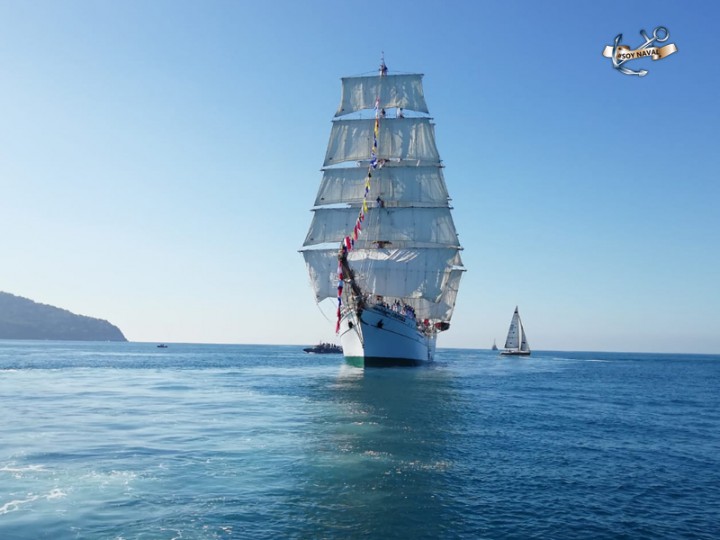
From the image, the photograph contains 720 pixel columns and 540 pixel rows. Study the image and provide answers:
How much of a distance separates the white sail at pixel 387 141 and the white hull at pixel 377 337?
29.3m

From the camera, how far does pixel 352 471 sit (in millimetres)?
17125

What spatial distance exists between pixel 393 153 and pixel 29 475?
7840 centimetres

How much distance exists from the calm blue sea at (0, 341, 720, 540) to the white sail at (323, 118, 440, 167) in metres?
59.1

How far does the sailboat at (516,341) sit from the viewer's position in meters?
153

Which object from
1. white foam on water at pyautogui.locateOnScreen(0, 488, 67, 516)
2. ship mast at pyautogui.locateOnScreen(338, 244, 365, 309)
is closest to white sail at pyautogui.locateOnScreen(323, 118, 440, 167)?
ship mast at pyautogui.locateOnScreen(338, 244, 365, 309)

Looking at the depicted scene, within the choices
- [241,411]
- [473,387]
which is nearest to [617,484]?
[241,411]

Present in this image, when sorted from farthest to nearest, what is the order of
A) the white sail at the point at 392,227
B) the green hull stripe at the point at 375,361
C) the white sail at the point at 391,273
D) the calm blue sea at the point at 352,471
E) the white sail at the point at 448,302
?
the white sail at the point at 448,302 → the white sail at the point at 392,227 → the white sail at the point at 391,273 → the green hull stripe at the point at 375,361 → the calm blue sea at the point at 352,471

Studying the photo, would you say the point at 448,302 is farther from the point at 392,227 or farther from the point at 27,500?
the point at 27,500

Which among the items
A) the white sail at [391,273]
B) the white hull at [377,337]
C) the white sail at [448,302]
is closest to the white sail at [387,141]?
the white sail at [391,273]

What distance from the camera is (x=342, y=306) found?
71.1 meters

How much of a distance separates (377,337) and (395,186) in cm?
3116

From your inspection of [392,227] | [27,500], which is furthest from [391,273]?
[27,500]

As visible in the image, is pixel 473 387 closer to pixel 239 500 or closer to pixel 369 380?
pixel 369 380

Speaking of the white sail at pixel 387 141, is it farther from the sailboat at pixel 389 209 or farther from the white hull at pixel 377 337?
the white hull at pixel 377 337
